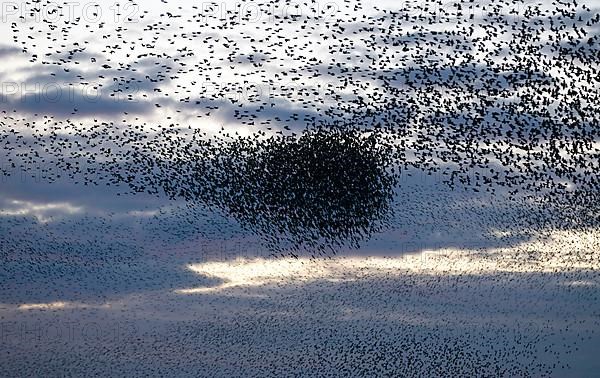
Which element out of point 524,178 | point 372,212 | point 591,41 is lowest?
point 372,212

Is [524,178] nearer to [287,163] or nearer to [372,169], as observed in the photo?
[372,169]

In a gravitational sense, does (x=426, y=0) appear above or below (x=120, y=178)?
above

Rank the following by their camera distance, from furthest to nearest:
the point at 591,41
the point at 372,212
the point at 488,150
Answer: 1. the point at 372,212
2. the point at 488,150
3. the point at 591,41

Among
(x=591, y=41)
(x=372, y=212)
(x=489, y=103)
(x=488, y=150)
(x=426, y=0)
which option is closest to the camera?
(x=426, y=0)

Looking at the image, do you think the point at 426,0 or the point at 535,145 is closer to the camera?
the point at 426,0

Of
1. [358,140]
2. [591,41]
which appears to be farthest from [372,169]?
[591,41]

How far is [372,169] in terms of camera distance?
41.4 metres

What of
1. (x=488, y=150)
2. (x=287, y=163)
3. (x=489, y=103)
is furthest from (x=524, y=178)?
(x=287, y=163)

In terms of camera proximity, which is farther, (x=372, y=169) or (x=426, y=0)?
(x=372, y=169)

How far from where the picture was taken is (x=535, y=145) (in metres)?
39.7

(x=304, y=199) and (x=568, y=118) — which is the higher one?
(x=568, y=118)

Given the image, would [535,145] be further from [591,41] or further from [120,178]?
[120,178]

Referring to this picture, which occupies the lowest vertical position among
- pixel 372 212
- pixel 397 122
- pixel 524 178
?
pixel 372 212

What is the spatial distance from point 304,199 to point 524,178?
31.9 ft
